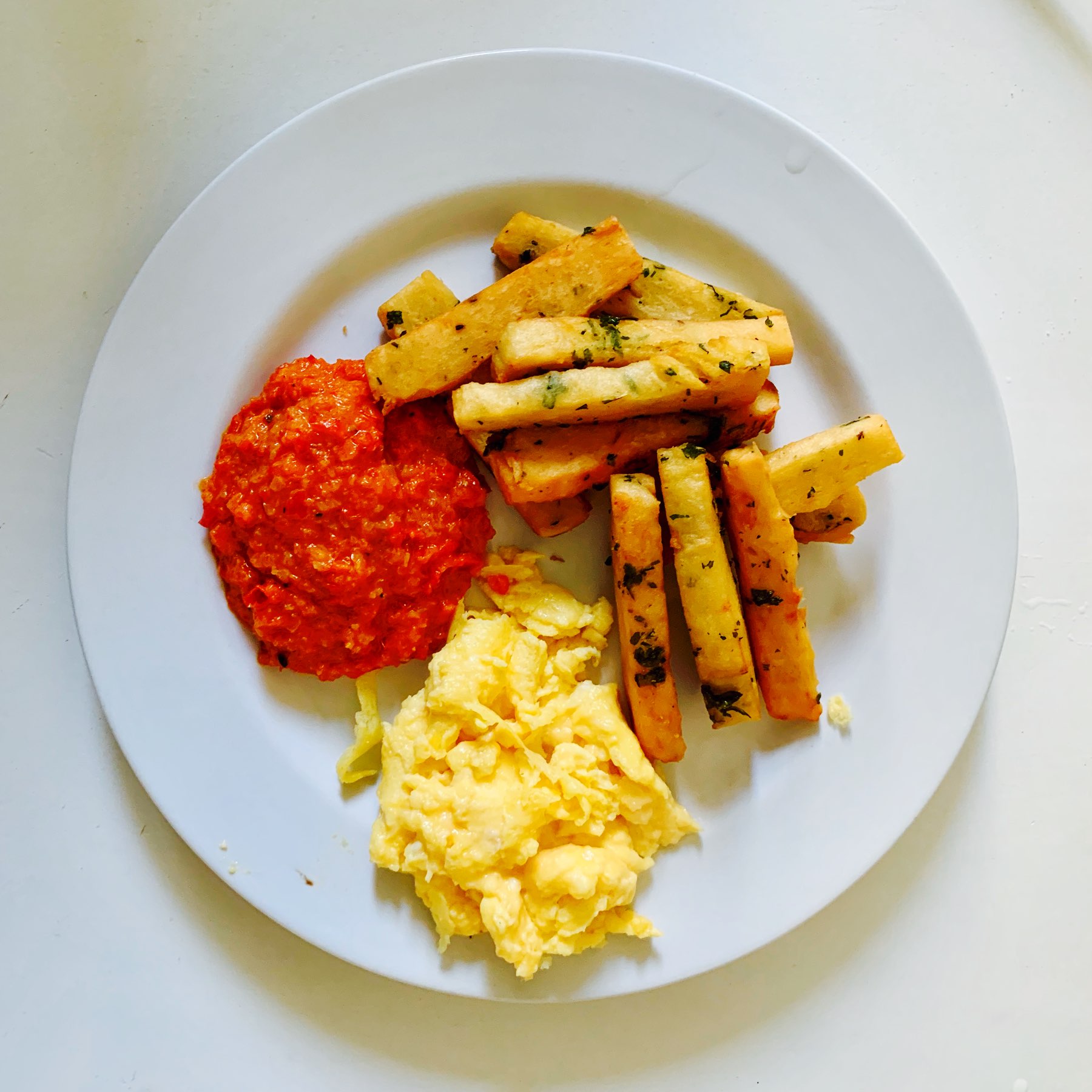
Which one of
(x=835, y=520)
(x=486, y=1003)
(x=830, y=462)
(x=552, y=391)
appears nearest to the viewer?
(x=552, y=391)

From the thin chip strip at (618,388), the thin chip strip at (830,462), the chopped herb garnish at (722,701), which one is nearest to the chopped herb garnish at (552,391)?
the thin chip strip at (618,388)

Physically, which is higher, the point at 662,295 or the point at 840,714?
the point at 662,295

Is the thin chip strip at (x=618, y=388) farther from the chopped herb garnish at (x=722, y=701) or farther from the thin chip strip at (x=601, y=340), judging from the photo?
the chopped herb garnish at (x=722, y=701)

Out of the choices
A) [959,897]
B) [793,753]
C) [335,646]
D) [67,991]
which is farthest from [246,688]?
[959,897]

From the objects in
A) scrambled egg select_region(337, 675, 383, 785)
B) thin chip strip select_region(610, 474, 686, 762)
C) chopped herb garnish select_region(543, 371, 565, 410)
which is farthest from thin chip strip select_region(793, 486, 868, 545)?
scrambled egg select_region(337, 675, 383, 785)

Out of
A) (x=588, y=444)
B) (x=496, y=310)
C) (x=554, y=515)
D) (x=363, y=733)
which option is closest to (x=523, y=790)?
(x=363, y=733)

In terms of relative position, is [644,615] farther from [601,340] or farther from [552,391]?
[601,340]

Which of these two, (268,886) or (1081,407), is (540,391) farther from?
(1081,407)
